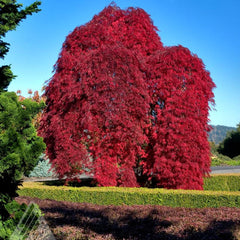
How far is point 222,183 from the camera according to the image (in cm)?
1359

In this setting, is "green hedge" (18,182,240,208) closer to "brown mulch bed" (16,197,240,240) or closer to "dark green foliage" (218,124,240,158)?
"brown mulch bed" (16,197,240,240)

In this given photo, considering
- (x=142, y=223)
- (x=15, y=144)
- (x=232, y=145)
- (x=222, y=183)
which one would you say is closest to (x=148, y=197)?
(x=142, y=223)

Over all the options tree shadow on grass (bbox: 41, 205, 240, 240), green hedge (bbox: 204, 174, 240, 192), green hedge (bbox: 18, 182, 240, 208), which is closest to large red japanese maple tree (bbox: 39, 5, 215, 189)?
green hedge (bbox: 18, 182, 240, 208)

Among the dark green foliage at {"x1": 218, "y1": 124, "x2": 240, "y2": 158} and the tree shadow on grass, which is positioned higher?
the dark green foliage at {"x1": 218, "y1": 124, "x2": 240, "y2": 158}

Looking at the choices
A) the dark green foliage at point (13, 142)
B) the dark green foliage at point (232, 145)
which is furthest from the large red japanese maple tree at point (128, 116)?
the dark green foliage at point (232, 145)

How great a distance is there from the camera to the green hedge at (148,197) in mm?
8922

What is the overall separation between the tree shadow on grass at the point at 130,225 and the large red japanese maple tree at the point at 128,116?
3.05m

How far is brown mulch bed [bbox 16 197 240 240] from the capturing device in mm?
5590

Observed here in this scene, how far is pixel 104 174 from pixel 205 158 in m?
3.71

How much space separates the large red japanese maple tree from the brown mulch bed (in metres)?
2.60

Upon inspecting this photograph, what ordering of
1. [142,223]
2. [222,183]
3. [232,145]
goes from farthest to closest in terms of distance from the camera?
[232,145]
[222,183]
[142,223]

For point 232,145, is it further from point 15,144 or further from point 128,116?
point 15,144

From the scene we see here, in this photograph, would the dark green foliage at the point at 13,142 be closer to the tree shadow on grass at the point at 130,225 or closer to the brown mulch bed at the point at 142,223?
the brown mulch bed at the point at 142,223

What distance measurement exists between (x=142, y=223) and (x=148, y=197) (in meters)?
2.77
